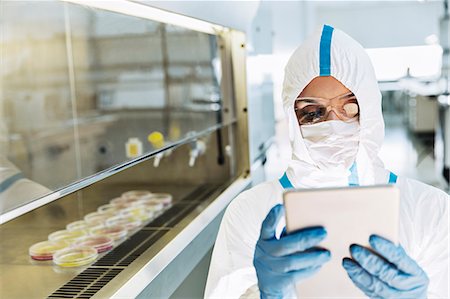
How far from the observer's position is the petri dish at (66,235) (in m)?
1.68

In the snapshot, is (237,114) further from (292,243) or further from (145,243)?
(292,243)

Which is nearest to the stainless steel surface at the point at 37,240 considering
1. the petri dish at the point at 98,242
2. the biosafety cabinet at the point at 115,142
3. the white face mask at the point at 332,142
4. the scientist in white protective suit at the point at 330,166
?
the biosafety cabinet at the point at 115,142

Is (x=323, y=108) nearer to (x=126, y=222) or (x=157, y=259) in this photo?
(x=157, y=259)

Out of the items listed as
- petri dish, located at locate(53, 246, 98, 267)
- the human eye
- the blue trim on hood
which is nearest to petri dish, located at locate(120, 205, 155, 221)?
petri dish, located at locate(53, 246, 98, 267)

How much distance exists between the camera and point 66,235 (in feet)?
5.74

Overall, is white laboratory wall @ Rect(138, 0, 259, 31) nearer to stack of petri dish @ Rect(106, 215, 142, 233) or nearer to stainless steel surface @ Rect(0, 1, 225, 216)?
stainless steel surface @ Rect(0, 1, 225, 216)

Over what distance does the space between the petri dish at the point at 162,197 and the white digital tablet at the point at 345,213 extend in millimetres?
1265

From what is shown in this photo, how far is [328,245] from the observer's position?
90cm

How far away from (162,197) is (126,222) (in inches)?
14.0

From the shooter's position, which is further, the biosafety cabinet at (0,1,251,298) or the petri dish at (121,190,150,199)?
the petri dish at (121,190,150,199)

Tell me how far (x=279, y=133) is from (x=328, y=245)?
3075mm

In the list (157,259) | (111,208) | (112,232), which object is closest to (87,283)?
(157,259)

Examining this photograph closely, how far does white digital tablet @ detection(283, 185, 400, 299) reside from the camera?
844mm

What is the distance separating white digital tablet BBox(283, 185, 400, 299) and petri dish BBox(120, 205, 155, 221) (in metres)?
1.10
